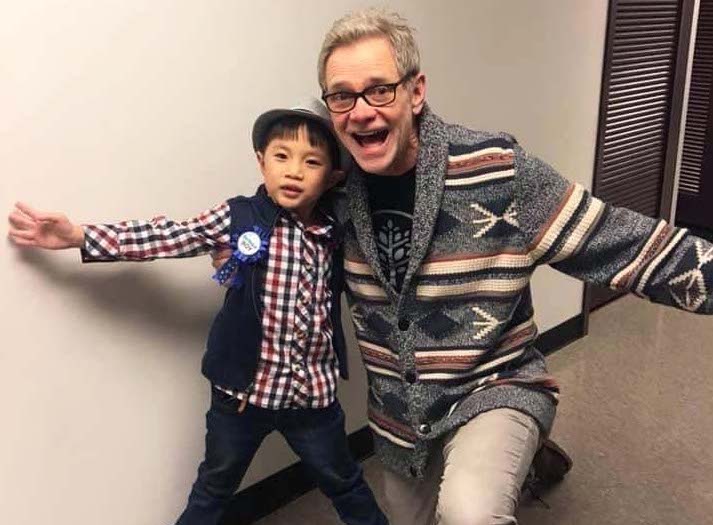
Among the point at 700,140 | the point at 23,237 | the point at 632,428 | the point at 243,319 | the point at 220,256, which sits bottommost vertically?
the point at 632,428

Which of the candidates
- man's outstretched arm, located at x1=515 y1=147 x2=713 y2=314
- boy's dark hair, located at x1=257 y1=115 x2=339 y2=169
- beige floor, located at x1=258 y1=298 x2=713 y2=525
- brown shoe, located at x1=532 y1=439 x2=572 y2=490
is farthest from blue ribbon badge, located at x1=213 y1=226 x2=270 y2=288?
brown shoe, located at x1=532 y1=439 x2=572 y2=490

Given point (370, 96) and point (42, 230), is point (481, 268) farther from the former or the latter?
point (42, 230)

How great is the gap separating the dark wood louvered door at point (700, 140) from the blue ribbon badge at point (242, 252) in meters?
3.12

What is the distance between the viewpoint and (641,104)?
3.03m

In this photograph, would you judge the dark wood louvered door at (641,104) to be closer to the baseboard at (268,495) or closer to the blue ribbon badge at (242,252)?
the baseboard at (268,495)

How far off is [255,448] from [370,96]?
29.7 inches

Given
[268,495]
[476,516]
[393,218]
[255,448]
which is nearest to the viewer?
[476,516]

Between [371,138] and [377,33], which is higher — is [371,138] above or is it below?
below

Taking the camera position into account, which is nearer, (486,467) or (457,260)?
(486,467)

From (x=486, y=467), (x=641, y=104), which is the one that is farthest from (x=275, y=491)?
(x=641, y=104)

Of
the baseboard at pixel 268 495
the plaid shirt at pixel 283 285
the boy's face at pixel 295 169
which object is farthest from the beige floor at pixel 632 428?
the boy's face at pixel 295 169

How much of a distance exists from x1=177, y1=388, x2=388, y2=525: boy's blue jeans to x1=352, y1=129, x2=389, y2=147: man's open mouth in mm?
547

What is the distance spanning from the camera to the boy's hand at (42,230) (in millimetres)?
1402

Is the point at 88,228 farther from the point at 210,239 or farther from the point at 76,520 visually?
the point at 76,520
